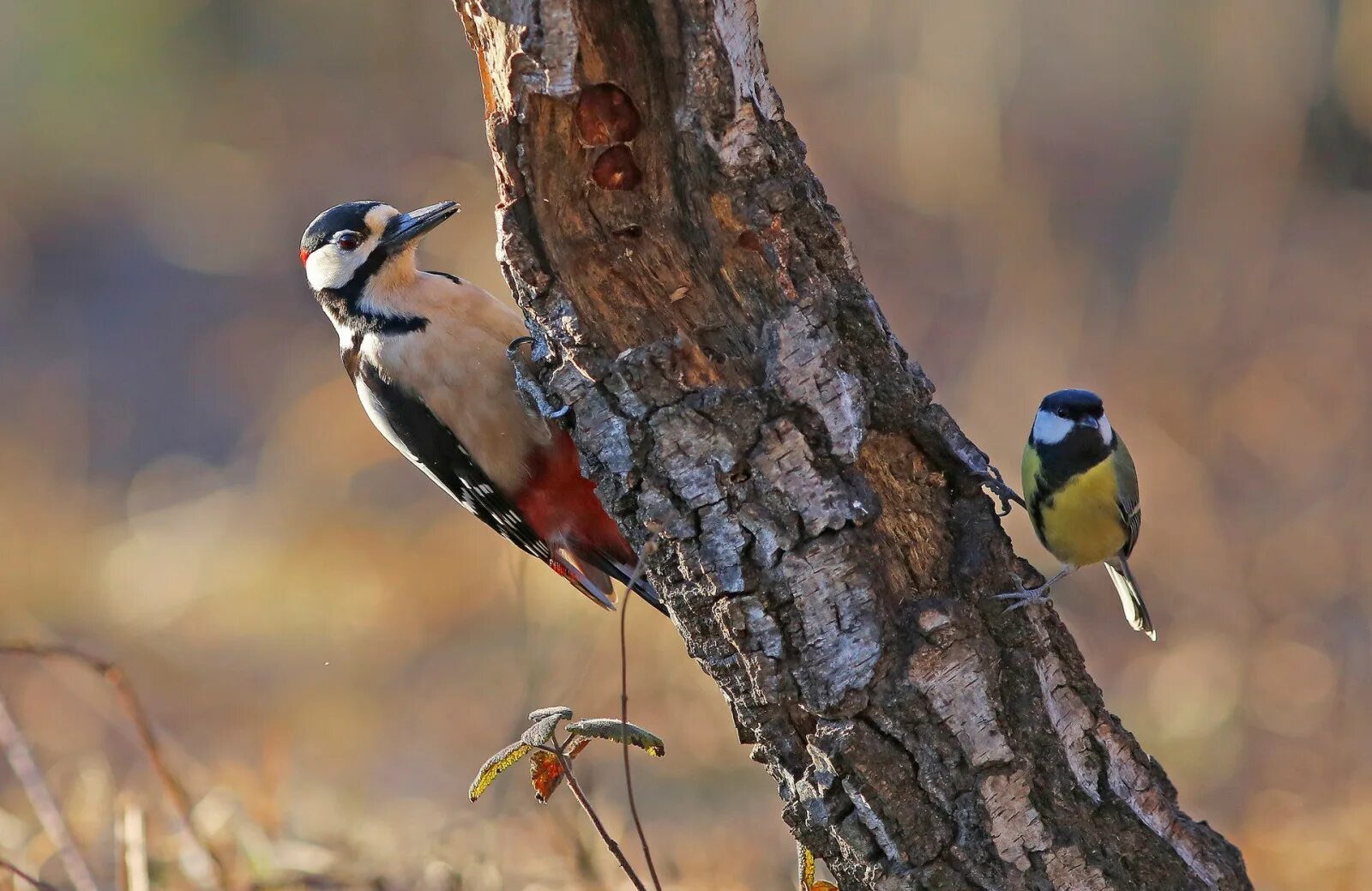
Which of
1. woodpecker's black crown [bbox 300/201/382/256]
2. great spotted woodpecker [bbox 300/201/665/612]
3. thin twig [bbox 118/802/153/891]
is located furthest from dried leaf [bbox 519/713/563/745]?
woodpecker's black crown [bbox 300/201/382/256]

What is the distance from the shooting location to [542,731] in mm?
2223

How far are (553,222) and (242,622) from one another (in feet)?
16.6

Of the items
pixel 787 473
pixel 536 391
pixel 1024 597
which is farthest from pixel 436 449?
pixel 1024 597

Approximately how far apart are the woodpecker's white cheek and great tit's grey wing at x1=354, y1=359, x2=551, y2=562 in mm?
260

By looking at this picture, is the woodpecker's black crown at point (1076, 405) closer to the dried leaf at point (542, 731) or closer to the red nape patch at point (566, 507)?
the red nape patch at point (566, 507)

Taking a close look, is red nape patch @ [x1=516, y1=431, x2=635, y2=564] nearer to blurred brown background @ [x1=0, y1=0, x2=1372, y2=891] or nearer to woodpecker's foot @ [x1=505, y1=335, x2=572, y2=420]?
blurred brown background @ [x1=0, y1=0, x2=1372, y2=891]

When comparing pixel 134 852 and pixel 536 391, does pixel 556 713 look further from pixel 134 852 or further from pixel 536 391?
pixel 134 852

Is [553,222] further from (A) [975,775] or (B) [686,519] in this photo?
(A) [975,775]

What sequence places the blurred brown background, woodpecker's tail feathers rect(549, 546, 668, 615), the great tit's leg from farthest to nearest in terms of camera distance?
the blurred brown background
woodpecker's tail feathers rect(549, 546, 668, 615)
the great tit's leg

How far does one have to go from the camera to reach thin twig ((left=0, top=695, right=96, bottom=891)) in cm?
290

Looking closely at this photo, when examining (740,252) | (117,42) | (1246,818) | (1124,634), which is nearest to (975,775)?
(740,252)

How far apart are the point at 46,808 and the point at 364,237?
5.41 ft

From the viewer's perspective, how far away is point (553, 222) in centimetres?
221

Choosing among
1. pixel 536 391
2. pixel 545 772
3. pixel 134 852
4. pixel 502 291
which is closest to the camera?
pixel 545 772
